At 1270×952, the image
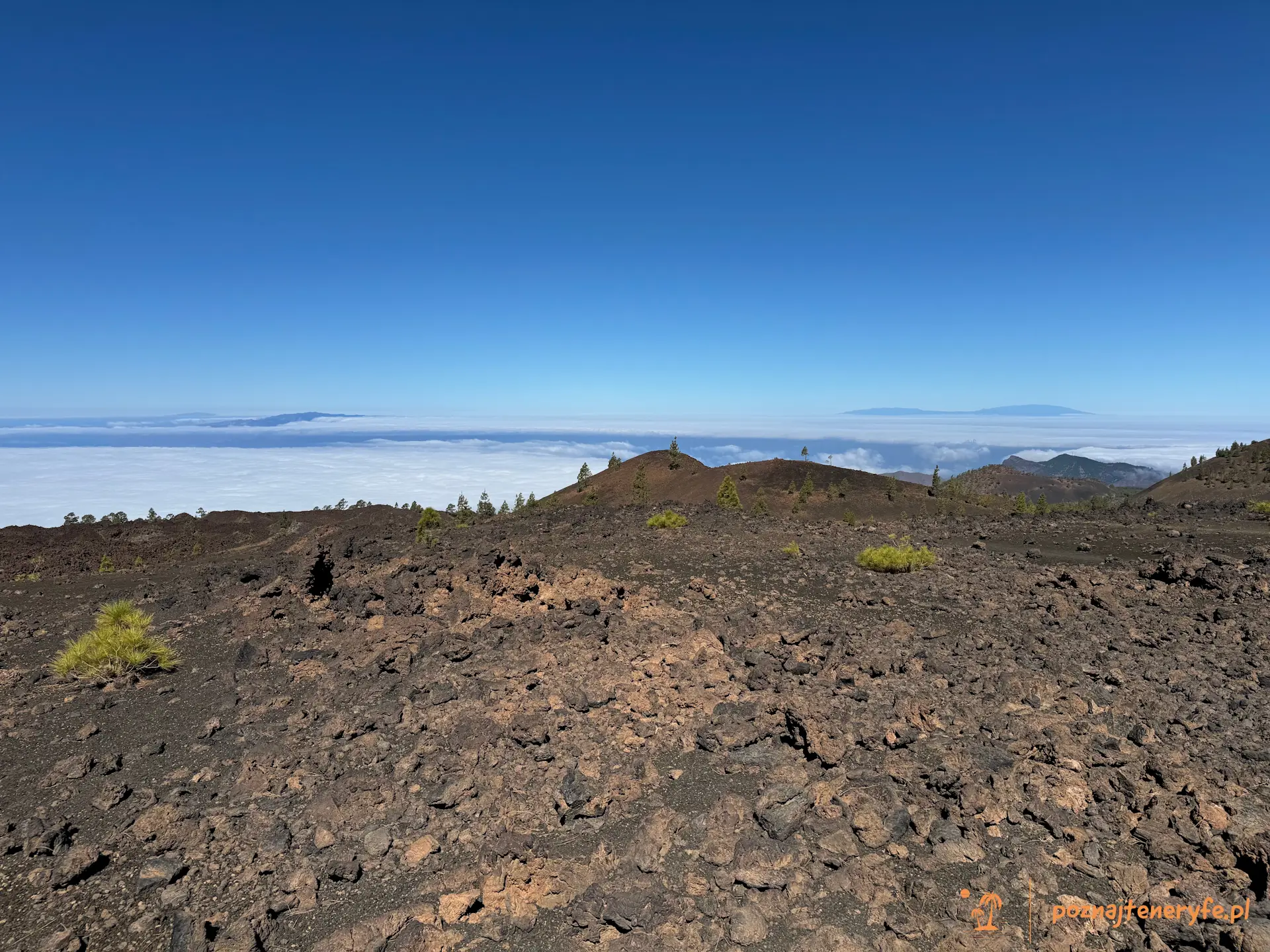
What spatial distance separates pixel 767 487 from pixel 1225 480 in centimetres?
2456

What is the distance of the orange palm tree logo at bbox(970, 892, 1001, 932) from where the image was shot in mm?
4281

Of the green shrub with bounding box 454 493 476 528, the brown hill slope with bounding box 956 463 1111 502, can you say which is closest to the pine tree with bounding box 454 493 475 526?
the green shrub with bounding box 454 493 476 528

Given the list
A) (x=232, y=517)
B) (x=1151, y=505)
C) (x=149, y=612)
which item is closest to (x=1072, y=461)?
(x=1151, y=505)

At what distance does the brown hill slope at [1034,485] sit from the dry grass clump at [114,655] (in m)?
70.4

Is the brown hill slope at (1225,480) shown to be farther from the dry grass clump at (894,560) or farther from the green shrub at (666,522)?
the green shrub at (666,522)

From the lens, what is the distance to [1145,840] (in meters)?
4.86

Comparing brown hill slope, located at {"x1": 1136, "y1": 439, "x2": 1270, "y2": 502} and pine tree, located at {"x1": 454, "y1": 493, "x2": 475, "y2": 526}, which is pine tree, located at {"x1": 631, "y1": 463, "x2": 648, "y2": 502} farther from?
brown hill slope, located at {"x1": 1136, "y1": 439, "x2": 1270, "y2": 502}

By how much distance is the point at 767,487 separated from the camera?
129 feet

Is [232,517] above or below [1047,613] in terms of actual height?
below

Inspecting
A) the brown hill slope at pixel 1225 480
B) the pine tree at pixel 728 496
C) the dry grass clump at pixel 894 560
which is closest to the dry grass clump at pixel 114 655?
the dry grass clump at pixel 894 560

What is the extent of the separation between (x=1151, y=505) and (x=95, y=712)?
1272 inches

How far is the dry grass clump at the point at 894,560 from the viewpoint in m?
12.8

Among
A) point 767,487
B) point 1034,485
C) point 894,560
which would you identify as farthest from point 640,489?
point 1034,485

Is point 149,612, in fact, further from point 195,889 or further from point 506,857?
point 506,857
